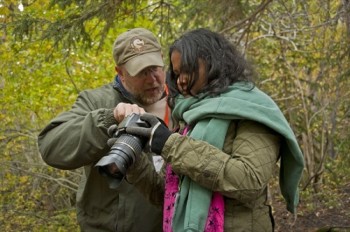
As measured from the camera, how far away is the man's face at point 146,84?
254 centimetres

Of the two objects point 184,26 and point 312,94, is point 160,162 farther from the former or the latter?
point 312,94

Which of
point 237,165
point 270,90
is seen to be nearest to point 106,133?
point 237,165

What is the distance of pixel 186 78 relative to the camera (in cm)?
197

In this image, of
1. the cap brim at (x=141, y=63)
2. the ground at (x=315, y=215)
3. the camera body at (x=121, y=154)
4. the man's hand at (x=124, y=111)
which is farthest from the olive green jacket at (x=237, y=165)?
the ground at (x=315, y=215)

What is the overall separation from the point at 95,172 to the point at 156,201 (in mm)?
351

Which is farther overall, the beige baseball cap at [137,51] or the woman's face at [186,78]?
the beige baseball cap at [137,51]

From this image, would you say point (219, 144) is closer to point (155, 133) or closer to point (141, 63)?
point (155, 133)

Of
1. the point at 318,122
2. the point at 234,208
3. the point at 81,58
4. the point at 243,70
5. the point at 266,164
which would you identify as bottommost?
the point at 318,122

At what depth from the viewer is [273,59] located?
25.6 feet

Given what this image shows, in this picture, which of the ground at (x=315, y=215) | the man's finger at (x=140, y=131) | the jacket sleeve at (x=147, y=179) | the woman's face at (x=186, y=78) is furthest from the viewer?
the ground at (x=315, y=215)

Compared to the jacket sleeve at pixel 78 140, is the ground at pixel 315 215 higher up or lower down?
lower down

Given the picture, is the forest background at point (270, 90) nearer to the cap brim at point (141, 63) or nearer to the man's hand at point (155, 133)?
the cap brim at point (141, 63)

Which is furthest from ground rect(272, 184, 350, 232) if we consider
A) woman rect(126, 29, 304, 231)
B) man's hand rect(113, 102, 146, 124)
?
man's hand rect(113, 102, 146, 124)

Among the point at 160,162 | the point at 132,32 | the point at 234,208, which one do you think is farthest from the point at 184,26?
the point at 234,208
